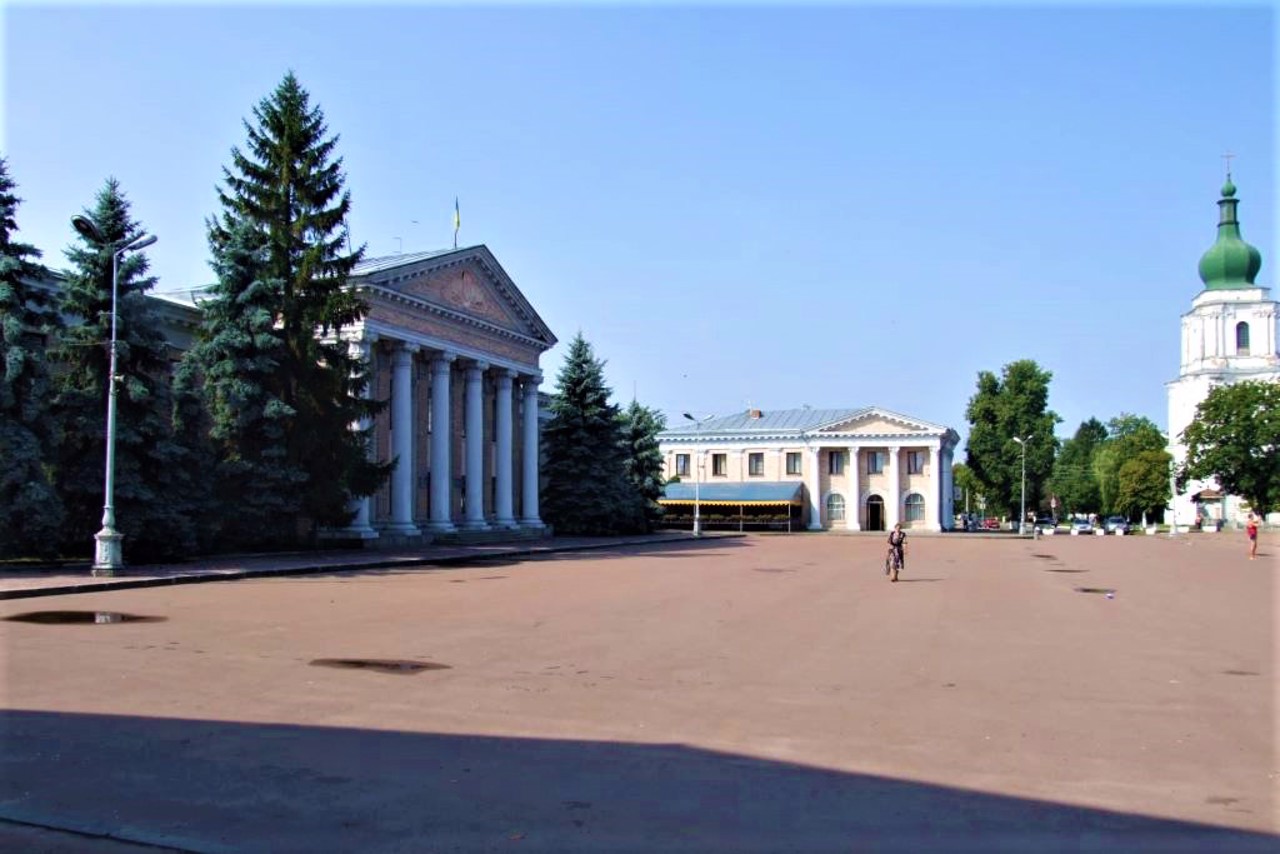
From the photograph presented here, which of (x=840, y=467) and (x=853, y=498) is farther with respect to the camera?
(x=840, y=467)

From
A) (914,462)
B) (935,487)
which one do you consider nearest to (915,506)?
(935,487)

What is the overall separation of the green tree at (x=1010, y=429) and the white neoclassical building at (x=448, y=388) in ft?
167

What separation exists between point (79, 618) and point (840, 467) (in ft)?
250

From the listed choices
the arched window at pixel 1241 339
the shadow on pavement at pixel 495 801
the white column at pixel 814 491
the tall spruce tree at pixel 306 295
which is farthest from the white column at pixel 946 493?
the shadow on pavement at pixel 495 801

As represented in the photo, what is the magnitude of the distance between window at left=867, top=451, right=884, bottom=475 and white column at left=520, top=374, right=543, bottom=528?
3772cm

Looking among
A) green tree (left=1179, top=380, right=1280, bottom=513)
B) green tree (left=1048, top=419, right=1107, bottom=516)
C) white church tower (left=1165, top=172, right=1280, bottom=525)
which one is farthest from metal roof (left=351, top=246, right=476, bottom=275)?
green tree (left=1048, top=419, right=1107, bottom=516)

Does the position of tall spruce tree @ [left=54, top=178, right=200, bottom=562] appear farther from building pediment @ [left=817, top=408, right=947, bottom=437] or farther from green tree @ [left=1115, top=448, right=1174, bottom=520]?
green tree @ [left=1115, top=448, right=1174, bottom=520]

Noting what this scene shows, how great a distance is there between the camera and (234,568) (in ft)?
88.9

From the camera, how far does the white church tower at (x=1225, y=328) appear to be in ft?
315

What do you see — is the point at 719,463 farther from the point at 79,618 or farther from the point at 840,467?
the point at 79,618

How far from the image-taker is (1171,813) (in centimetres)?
641

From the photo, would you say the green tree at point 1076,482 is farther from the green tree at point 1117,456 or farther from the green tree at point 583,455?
the green tree at point 583,455

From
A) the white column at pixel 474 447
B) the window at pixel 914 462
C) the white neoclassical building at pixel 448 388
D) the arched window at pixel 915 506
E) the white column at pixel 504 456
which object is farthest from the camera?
the window at pixel 914 462

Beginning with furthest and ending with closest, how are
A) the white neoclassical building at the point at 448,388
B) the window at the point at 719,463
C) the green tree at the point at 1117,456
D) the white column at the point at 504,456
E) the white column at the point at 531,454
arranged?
the green tree at the point at 1117,456 < the window at the point at 719,463 < the white column at the point at 531,454 < the white column at the point at 504,456 < the white neoclassical building at the point at 448,388
